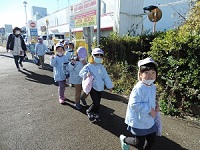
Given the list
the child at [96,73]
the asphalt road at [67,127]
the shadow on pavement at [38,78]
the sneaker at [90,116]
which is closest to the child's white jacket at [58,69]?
the asphalt road at [67,127]

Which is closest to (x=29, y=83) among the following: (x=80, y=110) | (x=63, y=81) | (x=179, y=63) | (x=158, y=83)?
(x=63, y=81)

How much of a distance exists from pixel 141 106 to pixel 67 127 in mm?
2005

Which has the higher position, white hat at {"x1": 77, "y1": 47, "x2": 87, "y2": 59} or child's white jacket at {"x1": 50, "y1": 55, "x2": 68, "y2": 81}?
white hat at {"x1": 77, "y1": 47, "x2": 87, "y2": 59}

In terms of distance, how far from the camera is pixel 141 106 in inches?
89.4

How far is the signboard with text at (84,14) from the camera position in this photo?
778 cm

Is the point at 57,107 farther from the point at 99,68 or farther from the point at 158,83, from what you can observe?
the point at 158,83

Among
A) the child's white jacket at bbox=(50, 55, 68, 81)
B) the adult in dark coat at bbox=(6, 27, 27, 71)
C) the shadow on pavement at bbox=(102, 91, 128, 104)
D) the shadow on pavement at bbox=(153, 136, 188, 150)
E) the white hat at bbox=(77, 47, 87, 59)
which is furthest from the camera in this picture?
the adult in dark coat at bbox=(6, 27, 27, 71)

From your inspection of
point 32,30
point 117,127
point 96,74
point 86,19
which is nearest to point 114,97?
point 117,127

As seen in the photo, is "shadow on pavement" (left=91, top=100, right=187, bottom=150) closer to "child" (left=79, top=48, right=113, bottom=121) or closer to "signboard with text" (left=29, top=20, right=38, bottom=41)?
"child" (left=79, top=48, right=113, bottom=121)

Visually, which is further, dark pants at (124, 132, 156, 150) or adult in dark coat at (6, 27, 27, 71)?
adult in dark coat at (6, 27, 27, 71)

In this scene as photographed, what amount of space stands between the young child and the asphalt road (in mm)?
699

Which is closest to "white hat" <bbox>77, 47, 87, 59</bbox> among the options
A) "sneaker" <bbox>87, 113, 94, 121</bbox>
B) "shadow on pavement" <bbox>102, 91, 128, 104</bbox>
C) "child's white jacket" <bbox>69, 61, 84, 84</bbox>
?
"child's white jacket" <bbox>69, 61, 84, 84</bbox>

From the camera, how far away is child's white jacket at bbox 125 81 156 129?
89.9 inches

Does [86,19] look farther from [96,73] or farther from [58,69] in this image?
[96,73]
